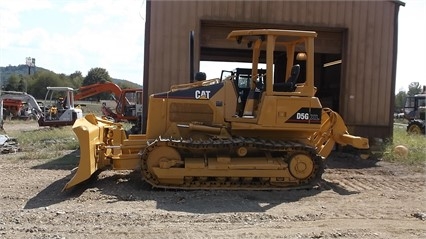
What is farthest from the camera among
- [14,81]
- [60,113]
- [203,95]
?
[14,81]

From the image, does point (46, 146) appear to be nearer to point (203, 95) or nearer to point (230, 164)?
point (203, 95)

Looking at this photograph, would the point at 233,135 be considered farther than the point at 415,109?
No

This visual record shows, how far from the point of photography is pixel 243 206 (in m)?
6.97

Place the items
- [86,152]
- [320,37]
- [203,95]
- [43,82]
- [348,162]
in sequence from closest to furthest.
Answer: [86,152] < [203,95] < [348,162] < [320,37] < [43,82]

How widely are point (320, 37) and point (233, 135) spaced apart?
24.7 ft

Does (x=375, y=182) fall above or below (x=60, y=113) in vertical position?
below

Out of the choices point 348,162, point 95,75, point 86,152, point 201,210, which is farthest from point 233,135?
point 95,75

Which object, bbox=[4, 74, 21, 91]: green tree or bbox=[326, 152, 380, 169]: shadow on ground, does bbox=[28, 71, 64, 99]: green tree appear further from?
bbox=[326, 152, 380, 169]: shadow on ground

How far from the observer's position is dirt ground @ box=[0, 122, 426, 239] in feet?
18.2

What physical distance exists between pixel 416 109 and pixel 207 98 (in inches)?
956

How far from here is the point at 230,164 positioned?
26.5 feet

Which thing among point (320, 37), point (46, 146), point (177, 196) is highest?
point (320, 37)

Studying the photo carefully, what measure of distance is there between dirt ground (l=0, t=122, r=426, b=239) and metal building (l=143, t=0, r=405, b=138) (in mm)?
4784

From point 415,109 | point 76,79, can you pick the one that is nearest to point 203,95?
point 415,109
